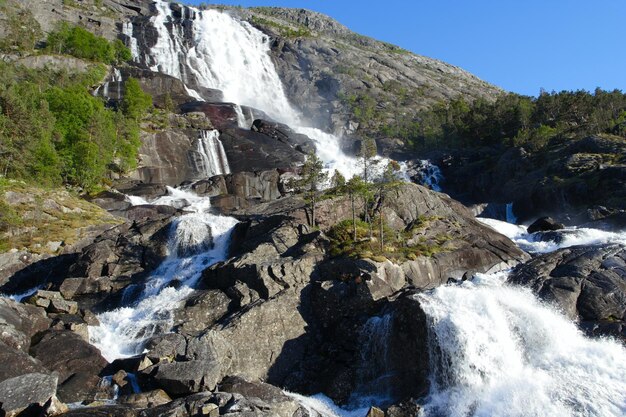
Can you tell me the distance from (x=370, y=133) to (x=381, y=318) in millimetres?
82890

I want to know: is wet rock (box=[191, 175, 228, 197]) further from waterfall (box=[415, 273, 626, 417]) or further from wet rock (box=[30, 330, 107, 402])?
waterfall (box=[415, 273, 626, 417])

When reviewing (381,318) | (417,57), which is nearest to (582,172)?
(381,318)

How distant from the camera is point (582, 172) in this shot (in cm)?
5928

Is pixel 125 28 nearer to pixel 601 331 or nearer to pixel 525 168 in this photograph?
pixel 525 168

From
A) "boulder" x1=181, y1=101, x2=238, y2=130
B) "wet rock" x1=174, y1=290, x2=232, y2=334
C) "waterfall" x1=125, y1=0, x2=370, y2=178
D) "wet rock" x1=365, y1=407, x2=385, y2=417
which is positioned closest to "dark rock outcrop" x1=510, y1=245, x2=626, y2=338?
"wet rock" x1=365, y1=407, x2=385, y2=417

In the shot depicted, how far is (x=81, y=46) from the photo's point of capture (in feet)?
318

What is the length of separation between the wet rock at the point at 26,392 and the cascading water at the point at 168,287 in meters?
9.14

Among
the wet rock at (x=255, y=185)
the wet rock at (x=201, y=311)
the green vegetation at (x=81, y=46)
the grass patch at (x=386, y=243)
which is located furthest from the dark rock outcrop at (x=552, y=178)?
the green vegetation at (x=81, y=46)

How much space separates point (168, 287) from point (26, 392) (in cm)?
1732

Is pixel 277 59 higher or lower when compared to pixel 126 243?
higher

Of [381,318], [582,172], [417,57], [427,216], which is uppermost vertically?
[417,57]

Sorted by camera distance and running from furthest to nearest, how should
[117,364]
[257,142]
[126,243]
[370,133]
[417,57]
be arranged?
[417,57]
[370,133]
[257,142]
[126,243]
[117,364]

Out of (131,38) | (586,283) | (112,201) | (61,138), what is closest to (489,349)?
(586,283)

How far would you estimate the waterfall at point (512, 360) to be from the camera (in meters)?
20.6
